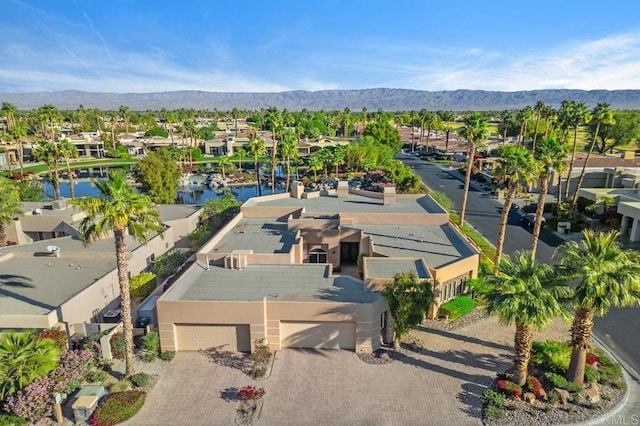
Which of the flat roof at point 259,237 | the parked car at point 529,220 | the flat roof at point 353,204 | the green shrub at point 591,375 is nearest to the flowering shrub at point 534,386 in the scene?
the green shrub at point 591,375

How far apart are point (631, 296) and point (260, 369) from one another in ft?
54.6

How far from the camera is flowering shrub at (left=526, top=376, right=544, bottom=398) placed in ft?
61.3

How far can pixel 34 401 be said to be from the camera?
16859mm

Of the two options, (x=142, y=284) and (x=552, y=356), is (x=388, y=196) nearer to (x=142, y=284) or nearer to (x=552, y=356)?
(x=552, y=356)

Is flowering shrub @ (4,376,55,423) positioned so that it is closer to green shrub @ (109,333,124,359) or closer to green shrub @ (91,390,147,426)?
green shrub @ (91,390,147,426)

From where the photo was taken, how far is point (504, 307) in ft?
55.3

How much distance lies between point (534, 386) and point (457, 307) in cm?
752

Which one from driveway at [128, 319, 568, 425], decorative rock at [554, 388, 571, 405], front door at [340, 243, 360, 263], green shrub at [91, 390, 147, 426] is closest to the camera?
green shrub at [91, 390, 147, 426]

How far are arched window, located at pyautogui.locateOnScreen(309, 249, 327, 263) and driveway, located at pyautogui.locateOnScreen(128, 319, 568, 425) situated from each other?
40.7ft

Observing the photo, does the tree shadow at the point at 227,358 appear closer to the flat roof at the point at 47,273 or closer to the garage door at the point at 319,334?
the garage door at the point at 319,334

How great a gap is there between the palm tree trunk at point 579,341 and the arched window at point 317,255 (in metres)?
19.2

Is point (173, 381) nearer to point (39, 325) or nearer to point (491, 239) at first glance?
point (39, 325)

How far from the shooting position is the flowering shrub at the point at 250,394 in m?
18.6

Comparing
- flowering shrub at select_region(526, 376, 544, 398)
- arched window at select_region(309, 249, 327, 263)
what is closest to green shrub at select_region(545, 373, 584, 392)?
flowering shrub at select_region(526, 376, 544, 398)
